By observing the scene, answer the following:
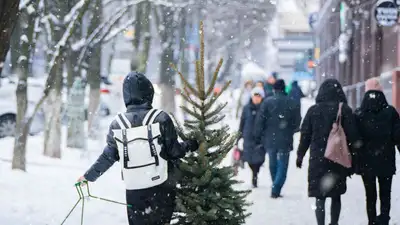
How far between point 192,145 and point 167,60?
19.2m

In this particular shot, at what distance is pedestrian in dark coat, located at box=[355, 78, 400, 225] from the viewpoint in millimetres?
7770

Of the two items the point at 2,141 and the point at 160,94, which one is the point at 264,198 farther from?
the point at 160,94

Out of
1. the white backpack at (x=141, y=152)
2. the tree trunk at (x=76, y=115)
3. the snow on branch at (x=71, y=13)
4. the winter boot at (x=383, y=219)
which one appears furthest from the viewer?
the tree trunk at (x=76, y=115)

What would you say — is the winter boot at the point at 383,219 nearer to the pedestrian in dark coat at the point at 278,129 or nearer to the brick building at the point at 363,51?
the pedestrian in dark coat at the point at 278,129

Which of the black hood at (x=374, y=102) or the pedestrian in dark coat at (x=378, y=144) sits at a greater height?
the black hood at (x=374, y=102)

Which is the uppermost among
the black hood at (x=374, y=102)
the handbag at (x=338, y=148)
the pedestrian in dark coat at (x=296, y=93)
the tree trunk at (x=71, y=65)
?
the tree trunk at (x=71, y=65)

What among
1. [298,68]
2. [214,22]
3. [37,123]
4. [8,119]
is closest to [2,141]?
[8,119]

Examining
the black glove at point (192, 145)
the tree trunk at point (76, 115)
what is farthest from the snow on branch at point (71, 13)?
the black glove at point (192, 145)

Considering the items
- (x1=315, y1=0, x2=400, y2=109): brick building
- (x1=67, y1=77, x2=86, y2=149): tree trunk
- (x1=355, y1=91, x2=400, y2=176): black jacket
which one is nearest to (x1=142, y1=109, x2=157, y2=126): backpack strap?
(x1=355, y1=91, x2=400, y2=176): black jacket

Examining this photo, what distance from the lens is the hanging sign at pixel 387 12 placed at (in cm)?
1433

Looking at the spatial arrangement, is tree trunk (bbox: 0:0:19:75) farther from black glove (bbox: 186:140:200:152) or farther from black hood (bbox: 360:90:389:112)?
black hood (bbox: 360:90:389:112)

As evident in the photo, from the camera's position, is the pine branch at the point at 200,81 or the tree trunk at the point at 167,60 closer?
the pine branch at the point at 200,81

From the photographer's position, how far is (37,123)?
66.2 ft

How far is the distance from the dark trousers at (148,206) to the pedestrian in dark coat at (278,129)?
18.4ft
